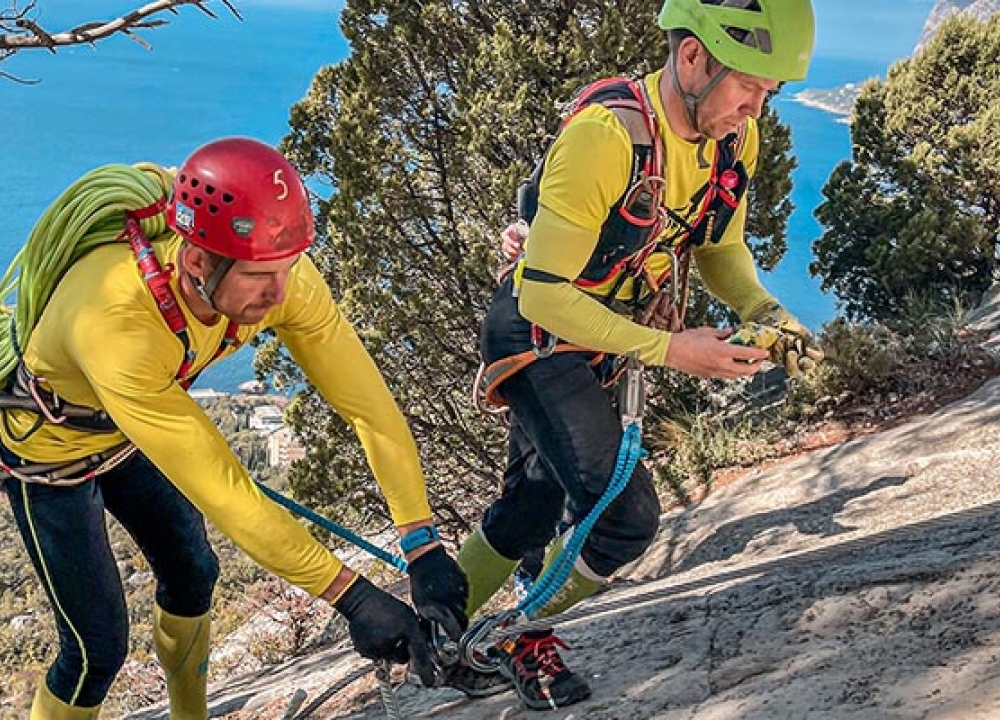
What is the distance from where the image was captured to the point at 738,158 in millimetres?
2861

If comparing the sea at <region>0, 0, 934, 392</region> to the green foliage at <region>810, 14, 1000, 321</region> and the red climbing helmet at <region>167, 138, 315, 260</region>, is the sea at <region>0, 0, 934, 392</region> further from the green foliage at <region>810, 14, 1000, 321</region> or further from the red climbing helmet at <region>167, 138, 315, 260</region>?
the red climbing helmet at <region>167, 138, 315, 260</region>

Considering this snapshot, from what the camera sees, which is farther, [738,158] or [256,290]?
[738,158]

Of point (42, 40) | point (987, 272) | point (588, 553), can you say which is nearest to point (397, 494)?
point (588, 553)

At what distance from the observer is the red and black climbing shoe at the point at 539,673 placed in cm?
287

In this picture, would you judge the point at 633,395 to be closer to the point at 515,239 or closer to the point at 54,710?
the point at 515,239

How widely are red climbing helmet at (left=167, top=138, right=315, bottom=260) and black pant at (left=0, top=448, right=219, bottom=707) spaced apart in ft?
3.26

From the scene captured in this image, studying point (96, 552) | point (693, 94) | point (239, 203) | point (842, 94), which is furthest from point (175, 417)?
point (842, 94)

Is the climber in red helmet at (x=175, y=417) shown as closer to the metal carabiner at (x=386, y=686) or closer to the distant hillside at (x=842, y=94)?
the metal carabiner at (x=386, y=686)

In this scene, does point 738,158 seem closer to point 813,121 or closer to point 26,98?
point 813,121

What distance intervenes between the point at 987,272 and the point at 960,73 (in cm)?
392

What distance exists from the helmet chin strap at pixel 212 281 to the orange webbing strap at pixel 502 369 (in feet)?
3.08

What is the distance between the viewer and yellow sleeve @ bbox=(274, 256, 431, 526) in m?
2.71

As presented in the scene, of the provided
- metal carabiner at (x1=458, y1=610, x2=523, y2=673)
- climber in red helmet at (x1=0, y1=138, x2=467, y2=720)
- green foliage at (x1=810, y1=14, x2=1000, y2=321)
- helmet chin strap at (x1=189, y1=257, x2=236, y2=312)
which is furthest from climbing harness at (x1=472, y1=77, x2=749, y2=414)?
green foliage at (x1=810, y1=14, x2=1000, y2=321)

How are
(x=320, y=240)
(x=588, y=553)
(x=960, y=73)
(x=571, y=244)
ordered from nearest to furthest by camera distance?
(x=571, y=244), (x=588, y=553), (x=320, y=240), (x=960, y=73)
